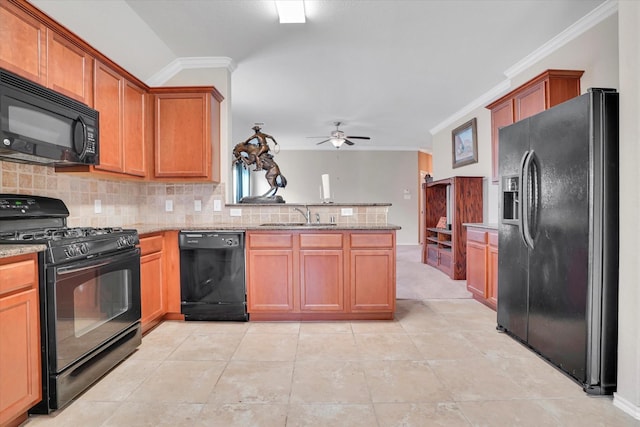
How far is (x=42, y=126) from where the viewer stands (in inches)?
75.4

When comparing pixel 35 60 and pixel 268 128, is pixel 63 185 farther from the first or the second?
pixel 268 128

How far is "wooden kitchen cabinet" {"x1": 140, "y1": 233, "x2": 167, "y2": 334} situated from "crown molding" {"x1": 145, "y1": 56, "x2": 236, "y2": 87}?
1.73 m

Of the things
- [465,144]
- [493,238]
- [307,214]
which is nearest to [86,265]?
[307,214]

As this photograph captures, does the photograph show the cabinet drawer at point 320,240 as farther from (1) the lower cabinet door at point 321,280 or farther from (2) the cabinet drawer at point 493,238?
(2) the cabinet drawer at point 493,238

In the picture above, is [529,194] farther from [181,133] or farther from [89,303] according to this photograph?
[181,133]

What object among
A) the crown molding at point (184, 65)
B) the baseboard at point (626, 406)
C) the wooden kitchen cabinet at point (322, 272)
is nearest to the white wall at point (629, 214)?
the baseboard at point (626, 406)

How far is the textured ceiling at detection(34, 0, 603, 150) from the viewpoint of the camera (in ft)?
8.63

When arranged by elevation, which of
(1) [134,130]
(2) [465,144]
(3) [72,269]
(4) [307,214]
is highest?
(2) [465,144]

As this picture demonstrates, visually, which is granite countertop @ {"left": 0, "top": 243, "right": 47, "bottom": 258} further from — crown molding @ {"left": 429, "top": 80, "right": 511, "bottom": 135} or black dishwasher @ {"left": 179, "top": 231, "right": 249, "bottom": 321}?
crown molding @ {"left": 429, "top": 80, "right": 511, "bottom": 135}

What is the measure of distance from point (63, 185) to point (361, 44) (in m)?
2.83

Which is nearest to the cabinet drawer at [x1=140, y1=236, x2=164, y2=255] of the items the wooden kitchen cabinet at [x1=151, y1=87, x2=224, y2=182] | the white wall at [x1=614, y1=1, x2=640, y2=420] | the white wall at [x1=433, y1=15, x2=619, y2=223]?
the wooden kitchen cabinet at [x1=151, y1=87, x2=224, y2=182]

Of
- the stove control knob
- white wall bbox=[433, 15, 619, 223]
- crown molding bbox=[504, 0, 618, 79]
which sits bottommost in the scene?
the stove control knob

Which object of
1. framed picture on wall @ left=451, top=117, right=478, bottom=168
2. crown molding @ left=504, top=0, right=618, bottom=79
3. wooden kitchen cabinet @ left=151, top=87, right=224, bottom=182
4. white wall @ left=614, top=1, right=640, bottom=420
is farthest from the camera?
framed picture on wall @ left=451, top=117, right=478, bottom=168

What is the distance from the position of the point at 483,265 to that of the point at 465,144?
2752 millimetres
